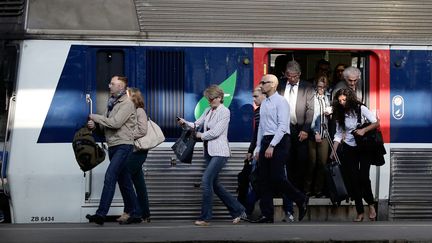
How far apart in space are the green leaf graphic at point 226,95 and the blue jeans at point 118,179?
4.50 ft

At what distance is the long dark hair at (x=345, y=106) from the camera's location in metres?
12.3

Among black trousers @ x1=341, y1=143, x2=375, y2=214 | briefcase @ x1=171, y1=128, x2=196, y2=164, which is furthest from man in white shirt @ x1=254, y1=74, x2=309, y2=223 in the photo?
black trousers @ x1=341, y1=143, x2=375, y2=214

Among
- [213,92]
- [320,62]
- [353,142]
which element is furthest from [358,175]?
[213,92]

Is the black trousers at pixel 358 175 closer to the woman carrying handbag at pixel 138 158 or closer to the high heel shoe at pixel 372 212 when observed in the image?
the high heel shoe at pixel 372 212

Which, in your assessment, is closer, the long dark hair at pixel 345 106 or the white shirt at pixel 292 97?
the long dark hair at pixel 345 106

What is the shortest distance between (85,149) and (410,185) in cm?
432

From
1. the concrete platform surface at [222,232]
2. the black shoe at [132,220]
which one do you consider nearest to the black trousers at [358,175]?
the concrete platform surface at [222,232]

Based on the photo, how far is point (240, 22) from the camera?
501 inches

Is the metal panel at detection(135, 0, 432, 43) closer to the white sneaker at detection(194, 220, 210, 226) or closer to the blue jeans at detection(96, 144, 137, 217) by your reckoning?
the blue jeans at detection(96, 144, 137, 217)

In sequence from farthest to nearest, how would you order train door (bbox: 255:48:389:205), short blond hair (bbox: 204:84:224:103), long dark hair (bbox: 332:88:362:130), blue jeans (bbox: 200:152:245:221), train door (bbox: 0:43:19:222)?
train door (bbox: 255:48:389:205) → long dark hair (bbox: 332:88:362:130) → train door (bbox: 0:43:19:222) → short blond hair (bbox: 204:84:224:103) → blue jeans (bbox: 200:152:245:221)

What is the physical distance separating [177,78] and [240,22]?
1052 mm

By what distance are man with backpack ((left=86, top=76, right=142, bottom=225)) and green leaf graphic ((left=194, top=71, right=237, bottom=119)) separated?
1245 mm

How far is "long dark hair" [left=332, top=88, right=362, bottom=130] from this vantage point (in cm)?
1234

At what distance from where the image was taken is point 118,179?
11773mm
